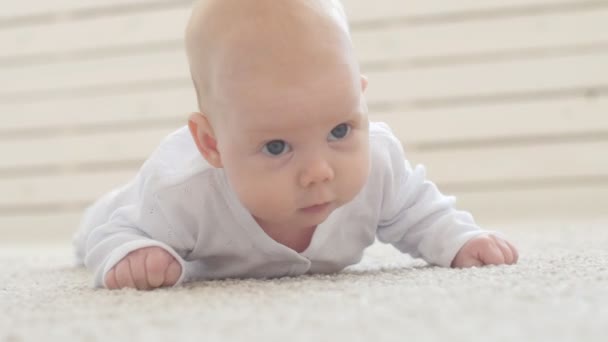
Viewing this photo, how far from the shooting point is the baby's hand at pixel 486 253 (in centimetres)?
94

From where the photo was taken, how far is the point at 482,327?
518 millimetres

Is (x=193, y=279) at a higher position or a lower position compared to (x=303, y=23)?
lower

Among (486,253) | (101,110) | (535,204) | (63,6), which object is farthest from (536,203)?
(63,6)

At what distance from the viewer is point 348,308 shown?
2.04 ft

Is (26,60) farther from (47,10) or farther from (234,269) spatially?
(234,269)

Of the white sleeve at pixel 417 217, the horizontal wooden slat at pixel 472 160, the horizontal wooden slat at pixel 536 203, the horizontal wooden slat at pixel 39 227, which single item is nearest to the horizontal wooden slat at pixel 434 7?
the horizontal wooden slat at pixel 472 160

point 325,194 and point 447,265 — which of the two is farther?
point 447,265

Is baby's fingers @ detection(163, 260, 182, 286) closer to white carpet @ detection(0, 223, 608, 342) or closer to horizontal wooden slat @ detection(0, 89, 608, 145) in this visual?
white carpet @ detection(0, 223, 608, 342)

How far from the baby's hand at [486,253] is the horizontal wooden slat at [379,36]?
55.4 inches

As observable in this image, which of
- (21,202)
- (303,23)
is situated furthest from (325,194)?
(21,202)

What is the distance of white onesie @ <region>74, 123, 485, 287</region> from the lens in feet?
3.17

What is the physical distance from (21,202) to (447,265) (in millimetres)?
1971

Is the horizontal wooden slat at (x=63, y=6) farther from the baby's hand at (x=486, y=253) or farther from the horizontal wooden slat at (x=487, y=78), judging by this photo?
the baby's hand at (x=486, y=253)

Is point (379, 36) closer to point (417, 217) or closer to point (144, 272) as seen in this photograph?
point (417, 217)
